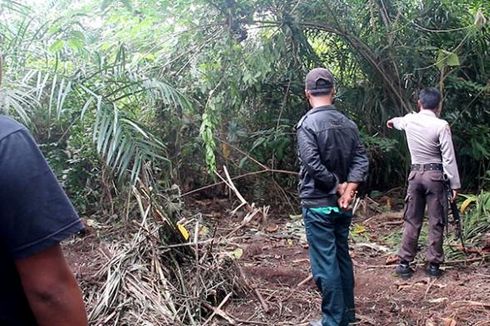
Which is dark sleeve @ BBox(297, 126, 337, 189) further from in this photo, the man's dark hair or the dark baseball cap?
the man's dark hair

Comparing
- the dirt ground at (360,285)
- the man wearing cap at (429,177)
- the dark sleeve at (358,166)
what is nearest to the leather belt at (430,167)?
the man wearing cap at (429,177)

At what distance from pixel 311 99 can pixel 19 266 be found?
2.88 metres

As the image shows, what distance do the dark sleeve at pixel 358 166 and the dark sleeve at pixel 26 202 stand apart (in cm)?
275

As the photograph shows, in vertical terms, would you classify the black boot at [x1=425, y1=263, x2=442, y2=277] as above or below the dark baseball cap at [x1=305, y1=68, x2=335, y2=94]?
below

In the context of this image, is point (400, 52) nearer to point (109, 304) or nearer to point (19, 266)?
point (109, 304)

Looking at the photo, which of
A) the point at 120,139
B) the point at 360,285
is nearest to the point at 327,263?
the point at 360,285

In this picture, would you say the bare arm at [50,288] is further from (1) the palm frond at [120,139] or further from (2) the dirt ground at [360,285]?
(2) the dirt ground at [360,285]

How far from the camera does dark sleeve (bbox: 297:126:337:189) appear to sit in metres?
3.71

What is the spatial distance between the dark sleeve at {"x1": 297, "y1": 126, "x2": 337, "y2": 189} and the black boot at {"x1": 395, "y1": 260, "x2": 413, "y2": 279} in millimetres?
1936

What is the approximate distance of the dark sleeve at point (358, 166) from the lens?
3.84 meters


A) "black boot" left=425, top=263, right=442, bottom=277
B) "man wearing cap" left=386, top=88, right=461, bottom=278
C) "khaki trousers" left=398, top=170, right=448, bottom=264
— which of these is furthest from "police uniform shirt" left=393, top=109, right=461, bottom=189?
"black boot" left=425, top=263, right=442, bottom=277

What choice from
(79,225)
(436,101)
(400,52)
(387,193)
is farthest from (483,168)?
(79,225)

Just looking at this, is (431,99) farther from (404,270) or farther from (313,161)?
(313,161)

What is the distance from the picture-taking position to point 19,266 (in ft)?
4.31
